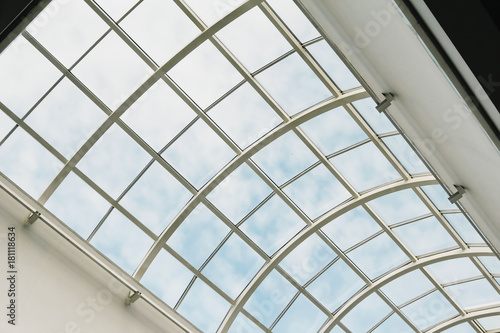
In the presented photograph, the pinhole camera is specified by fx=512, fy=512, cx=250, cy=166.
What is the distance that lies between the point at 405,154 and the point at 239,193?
288 inches

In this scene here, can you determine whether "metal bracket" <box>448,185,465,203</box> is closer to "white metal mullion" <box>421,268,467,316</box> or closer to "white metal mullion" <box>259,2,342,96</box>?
"white metal mullion" <box>259,2,342,96</box>

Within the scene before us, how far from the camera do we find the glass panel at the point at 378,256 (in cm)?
2545

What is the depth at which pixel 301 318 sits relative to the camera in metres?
26.6

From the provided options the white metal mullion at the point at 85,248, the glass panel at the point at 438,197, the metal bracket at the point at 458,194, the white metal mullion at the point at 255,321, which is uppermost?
the glass panel at the point at 438,197

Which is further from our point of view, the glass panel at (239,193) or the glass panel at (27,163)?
the glass panel at (239,193)

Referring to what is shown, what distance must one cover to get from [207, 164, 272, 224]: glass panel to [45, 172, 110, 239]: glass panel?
4.78 m

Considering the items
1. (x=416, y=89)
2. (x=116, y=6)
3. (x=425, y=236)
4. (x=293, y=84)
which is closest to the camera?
(x=416, y=89)

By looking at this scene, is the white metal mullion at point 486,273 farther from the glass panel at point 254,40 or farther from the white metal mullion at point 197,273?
the glass panel at point 254,40

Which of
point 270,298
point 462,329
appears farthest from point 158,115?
point 462,329

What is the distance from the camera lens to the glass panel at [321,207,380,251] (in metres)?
24.5

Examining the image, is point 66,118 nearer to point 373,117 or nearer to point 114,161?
point 114,161

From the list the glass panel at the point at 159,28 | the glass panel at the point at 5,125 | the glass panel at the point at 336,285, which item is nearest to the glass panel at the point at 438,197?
the glass panel at the point at 336,285

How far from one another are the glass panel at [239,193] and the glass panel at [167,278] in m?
3.21

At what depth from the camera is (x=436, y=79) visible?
10.7 meters
